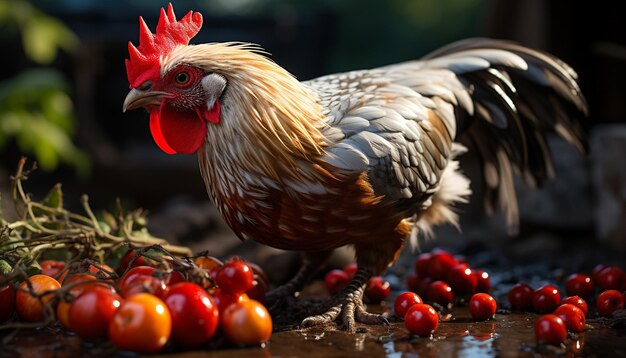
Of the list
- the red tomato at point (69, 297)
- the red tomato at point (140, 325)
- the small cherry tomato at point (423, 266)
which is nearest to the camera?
the red tomato at point (140, 325)

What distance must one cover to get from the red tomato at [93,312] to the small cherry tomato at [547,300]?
5.63 ft

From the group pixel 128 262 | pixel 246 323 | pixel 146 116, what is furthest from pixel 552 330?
pixel 146 116

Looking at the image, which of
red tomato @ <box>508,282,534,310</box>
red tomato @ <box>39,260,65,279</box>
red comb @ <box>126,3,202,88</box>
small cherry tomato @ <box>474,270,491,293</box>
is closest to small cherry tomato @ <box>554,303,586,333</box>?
red tomato @ <box>508,282,534,310</box>

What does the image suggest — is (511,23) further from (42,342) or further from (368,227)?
(42,342)

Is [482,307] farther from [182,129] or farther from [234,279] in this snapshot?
[182,129]

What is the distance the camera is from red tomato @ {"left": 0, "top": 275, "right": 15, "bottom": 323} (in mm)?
2535

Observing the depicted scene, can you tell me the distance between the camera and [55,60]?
1023 cm

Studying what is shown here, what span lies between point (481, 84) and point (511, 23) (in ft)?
12.6

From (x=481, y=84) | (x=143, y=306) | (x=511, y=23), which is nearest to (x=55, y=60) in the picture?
(x=511, y=23)

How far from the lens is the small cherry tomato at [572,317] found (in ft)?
8.49

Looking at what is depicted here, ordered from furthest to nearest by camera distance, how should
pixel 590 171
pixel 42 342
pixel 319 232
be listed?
pixel 590 171, pixel 319 232, pixel 42 342

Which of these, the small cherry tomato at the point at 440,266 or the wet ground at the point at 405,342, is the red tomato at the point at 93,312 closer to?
the wet ground at the point at 405,342

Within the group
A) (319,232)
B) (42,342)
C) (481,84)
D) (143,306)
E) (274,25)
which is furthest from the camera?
(274,25)

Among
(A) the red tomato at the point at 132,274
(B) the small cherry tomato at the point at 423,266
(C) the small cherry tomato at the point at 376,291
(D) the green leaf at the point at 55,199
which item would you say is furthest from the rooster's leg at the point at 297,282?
(D) the green leaf at the point at 55,199
